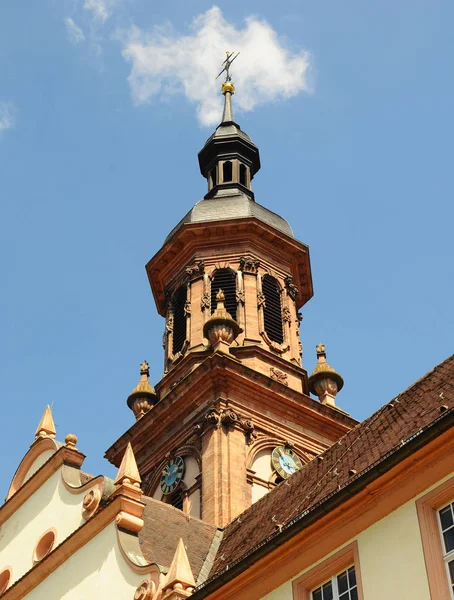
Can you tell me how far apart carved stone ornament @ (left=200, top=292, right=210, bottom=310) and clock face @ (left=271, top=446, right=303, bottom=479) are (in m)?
6.40

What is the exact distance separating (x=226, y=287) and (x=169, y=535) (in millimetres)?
14275

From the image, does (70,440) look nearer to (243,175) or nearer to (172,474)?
(172,474)

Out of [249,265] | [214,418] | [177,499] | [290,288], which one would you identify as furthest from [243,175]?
[177,499]

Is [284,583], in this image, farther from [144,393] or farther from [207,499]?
[144,393]

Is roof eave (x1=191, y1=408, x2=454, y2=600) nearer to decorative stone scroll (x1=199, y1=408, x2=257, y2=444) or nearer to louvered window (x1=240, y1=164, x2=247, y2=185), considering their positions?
decorative stone scroll (x1=199, y1=408, x2=257, y2=444)

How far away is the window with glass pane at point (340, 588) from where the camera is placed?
15945 millimetres

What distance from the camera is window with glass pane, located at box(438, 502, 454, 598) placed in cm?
1450

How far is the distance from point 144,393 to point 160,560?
15.1m

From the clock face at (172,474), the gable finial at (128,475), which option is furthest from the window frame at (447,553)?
the clock face at (172,474)

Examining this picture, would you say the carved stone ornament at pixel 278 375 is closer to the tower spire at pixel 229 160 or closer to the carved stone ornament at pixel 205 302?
the carved stone ornament at pixel 205 302

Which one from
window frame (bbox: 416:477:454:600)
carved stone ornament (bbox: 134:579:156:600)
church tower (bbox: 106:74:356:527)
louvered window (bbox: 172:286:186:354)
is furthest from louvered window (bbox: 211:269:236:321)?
window frame (bbox: 416:477:454:600)

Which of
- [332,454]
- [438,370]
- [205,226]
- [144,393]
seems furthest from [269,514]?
[205,226]

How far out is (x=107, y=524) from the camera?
22094 millimetres

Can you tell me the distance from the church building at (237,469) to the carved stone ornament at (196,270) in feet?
0.24
